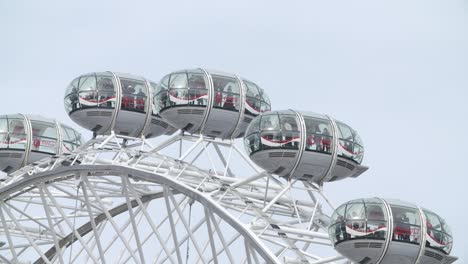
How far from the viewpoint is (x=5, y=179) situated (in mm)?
81812

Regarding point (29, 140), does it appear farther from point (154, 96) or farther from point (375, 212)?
point (375, 212)

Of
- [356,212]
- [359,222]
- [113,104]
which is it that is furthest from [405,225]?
[113,104]

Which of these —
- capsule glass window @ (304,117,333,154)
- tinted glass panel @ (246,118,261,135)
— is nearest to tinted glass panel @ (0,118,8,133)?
tinted glass panel @ (246,118,261,135)

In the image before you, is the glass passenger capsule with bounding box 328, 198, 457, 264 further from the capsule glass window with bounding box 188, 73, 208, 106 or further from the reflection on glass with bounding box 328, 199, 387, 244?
the capsule glass window with bounding box 188, 73, 208, 106

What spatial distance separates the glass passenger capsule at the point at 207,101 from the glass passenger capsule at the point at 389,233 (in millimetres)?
11748

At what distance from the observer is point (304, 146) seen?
68062 mm

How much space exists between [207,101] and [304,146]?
7443mm

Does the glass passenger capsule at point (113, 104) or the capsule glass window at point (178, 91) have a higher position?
the capsule glass window at point (178, 91)

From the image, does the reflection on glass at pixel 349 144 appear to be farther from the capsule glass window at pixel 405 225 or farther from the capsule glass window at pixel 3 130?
the capsule glass window at pixel 3 130

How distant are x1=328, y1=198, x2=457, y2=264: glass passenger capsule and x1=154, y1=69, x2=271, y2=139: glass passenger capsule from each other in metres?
11.7

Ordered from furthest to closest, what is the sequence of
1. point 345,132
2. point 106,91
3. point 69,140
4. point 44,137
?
point 69,140, point 44,137, point 106,91, point 345,132

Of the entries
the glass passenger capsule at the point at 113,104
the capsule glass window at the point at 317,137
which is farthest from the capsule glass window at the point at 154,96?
the capsule glass window at the point at 317,137

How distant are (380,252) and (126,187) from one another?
54.3 ft

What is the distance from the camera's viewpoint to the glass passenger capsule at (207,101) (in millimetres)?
74188
